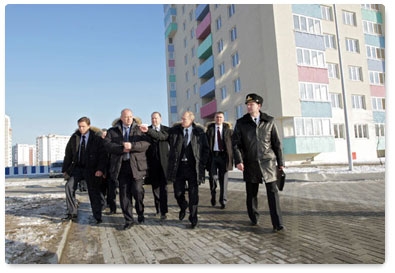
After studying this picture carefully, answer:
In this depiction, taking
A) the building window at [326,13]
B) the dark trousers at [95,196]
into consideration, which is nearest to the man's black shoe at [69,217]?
the dark trousers at [95,196]

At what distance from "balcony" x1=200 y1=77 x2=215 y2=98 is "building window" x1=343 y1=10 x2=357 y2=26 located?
12.6 m

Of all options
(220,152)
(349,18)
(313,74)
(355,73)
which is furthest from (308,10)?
(220,152)

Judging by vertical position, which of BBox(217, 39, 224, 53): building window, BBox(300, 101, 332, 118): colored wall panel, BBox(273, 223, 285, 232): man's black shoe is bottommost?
BBox(273, 223, 285, 232): man's black shoe

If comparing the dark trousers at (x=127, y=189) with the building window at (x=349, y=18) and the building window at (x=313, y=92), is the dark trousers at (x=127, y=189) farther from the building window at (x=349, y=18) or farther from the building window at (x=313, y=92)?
the building window at (x=349, y=18)

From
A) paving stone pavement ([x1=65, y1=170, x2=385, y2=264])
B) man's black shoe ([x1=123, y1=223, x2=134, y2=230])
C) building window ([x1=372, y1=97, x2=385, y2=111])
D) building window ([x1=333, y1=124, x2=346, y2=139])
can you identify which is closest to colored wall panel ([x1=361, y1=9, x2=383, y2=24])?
building window ([x1=372, y1=97, x2=385, y2=111])

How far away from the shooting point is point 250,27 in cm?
2319

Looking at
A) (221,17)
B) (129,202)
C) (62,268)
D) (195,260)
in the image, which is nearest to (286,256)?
(195,260)

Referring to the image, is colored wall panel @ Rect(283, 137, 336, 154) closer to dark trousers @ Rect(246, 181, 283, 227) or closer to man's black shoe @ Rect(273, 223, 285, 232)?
dark trousers @ Rect(246, 181, 283, 227)

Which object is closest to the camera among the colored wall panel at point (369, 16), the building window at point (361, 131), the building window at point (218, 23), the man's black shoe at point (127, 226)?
the man's black shoe at point (127, 226)

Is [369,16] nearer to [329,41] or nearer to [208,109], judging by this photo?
[329,41]

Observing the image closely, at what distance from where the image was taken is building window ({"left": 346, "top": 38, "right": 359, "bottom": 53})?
25706 millimetres

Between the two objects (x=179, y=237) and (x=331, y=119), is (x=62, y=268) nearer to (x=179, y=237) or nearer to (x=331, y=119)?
(x=179, y=237)

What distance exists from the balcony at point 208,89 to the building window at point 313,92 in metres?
10.3

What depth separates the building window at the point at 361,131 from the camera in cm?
2492
